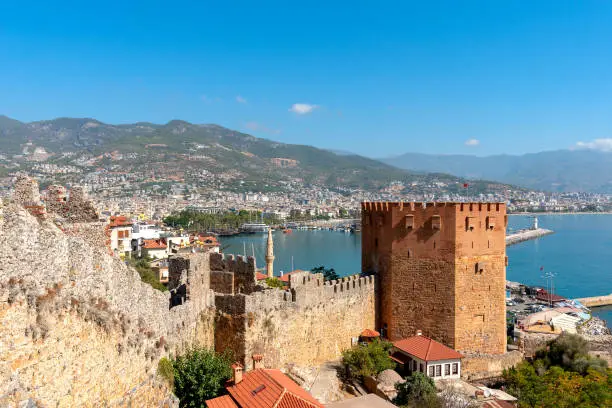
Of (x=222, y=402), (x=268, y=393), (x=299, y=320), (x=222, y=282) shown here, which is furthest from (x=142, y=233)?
(x=268, y=393)

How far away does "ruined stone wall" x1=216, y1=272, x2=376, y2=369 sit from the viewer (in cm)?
1309

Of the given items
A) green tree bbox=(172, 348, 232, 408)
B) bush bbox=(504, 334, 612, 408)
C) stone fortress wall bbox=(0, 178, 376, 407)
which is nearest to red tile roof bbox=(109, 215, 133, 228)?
stone fortress wall bbox=(0, 178, 376, 407)

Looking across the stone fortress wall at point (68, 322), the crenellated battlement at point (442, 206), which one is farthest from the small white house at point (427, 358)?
the stone fortress wall at point (68, 322)

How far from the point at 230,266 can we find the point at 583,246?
9933cm

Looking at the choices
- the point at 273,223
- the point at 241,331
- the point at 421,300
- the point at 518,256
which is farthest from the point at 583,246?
the point at 241,331

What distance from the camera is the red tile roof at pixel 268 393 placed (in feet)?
36.0

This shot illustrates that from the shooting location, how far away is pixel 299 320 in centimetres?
1500

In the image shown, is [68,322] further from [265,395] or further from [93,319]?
[265,395]

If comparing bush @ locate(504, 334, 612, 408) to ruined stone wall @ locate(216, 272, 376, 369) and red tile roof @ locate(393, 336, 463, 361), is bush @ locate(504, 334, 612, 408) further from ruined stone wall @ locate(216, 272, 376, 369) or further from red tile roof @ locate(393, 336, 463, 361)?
ruined stone wall @ locate(216, 272, 376, 369)

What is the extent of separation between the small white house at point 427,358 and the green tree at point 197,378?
21.7 feet

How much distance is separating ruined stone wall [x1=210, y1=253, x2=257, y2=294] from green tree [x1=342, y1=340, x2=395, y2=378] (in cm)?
367

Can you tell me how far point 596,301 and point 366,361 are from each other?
149 feet

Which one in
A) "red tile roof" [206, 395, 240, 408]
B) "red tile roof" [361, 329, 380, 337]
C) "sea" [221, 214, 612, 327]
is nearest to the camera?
"red tile roof" [206, 395, 240, 408]

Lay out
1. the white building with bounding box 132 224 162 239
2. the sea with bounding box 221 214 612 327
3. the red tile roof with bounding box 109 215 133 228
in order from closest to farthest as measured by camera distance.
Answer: the red tile roof with bounding box 109 215 133 228
the white building with bounding box 132 224 162 239
the sea with bounding box 221 214 612 327
